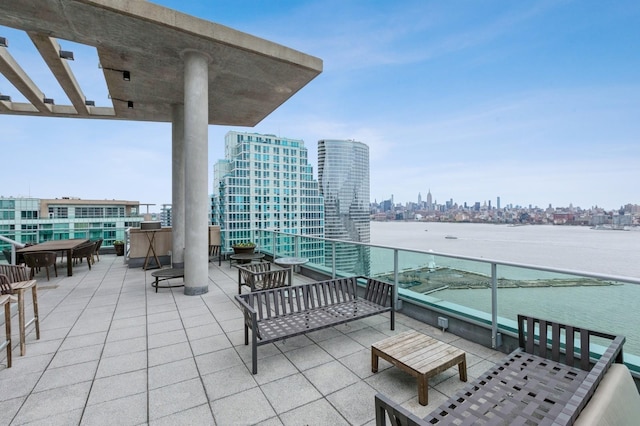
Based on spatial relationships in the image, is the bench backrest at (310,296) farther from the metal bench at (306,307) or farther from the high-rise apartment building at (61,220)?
the high-rise apartment building at (61,220)

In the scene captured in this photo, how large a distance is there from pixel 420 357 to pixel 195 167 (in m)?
5.48

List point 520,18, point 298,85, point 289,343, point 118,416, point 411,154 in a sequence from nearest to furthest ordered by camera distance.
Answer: point 118,416
point 289,343
point 298,85
point 520,18
point 411,154

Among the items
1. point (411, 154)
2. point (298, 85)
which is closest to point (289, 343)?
point (298, 85)

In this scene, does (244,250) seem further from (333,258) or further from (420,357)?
(420,357)

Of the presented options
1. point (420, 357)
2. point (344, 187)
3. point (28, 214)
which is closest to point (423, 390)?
point (420, 357)

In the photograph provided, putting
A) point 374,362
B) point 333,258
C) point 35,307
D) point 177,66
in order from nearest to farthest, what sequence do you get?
point 374,362
point 35,307
point 333,258
point 177,66

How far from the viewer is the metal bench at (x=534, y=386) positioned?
1.49 metres

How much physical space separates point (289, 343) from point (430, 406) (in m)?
1.91

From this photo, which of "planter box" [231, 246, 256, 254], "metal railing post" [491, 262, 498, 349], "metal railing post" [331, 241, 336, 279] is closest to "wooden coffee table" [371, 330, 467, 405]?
"metal railing post" [491, 262, 498, 349]

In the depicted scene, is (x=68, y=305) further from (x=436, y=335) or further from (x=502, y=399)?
(x=502, y=399)

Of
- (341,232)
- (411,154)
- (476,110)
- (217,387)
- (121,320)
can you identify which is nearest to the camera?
(217,387)

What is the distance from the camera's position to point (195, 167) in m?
5.94

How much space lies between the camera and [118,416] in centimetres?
233

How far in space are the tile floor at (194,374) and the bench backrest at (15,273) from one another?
0.74 metres
